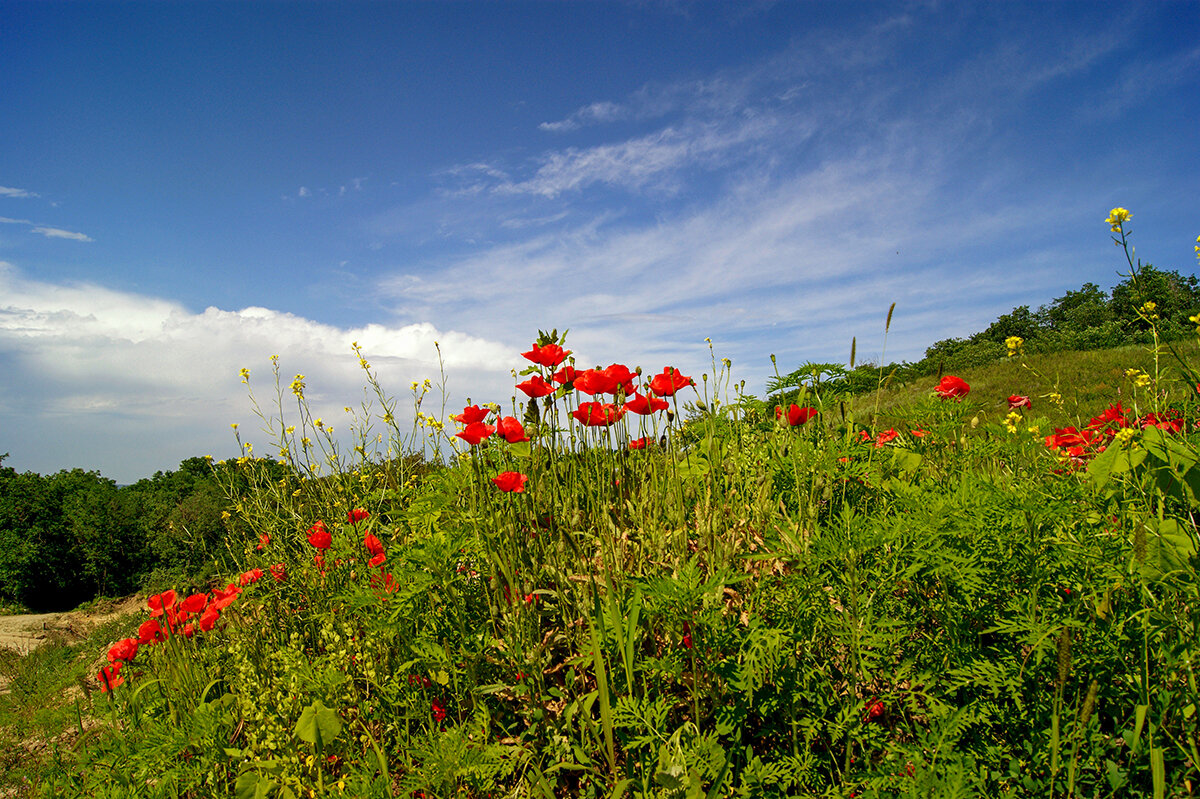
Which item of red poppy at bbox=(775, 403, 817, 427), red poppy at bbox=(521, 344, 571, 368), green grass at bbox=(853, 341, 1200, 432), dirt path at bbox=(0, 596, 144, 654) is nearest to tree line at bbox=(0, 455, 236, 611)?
dirt path at bbox=(0, 596, 144, 654)

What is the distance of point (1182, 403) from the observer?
2764 mm

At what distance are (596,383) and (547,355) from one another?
0.68ft

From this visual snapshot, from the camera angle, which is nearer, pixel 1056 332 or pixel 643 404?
pixel 643 404

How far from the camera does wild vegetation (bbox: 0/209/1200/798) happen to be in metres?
1.27

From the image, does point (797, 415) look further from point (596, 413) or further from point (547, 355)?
point (547, 355)

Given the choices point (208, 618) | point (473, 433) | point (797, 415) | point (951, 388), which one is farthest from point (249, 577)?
point (951, 388)

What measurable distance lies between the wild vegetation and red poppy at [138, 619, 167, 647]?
0.05 feet

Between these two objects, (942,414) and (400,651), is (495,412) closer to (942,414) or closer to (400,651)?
(400,651)

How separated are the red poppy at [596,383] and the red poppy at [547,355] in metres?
0.11

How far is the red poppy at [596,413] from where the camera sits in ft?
7.45

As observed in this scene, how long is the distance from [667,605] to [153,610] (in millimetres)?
2900

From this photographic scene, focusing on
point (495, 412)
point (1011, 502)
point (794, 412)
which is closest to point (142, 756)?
point (495, 412)

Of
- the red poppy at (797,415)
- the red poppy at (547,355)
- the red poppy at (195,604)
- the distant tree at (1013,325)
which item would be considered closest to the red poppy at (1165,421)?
the red poppy at (797,415)

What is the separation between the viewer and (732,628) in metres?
1.45
